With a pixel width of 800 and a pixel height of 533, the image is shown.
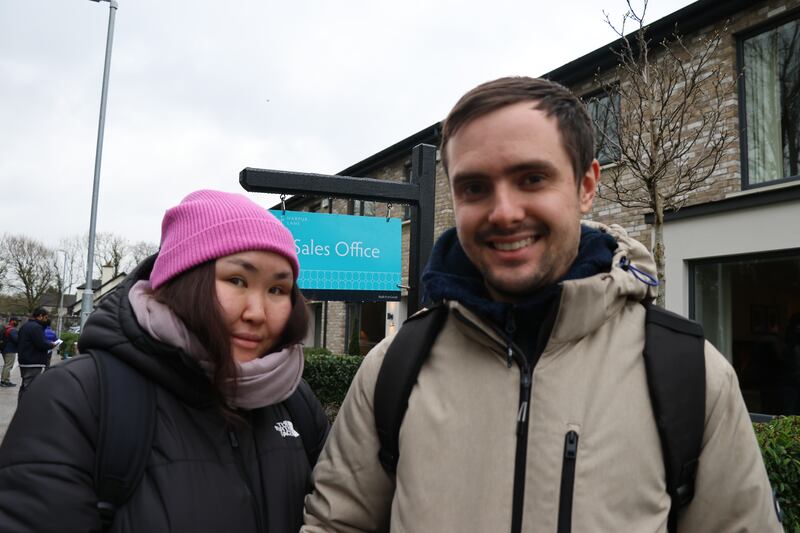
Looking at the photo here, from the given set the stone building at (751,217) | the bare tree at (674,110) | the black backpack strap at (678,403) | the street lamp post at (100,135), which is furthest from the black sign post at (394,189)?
the street lamp post at (100,135)

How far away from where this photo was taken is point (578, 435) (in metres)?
1.34

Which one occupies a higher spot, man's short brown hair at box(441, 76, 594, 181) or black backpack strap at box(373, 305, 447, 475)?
man's short brown hair at box(441, 76, 594, 181)

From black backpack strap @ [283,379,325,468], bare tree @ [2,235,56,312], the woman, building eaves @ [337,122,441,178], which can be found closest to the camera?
the woman

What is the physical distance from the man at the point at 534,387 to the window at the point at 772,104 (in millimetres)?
7456

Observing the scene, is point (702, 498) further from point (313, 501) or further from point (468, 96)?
point (468, 96)

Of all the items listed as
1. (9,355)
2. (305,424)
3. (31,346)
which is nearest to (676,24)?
(305,424)

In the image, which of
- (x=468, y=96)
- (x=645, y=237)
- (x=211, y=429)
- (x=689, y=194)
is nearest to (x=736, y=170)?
(x=689, y=194)

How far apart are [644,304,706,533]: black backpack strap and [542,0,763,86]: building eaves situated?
21.5ft

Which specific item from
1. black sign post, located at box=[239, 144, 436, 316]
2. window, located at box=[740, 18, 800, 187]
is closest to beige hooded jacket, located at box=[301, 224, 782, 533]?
black sign post, located at box=[239, 144, 436, 316]

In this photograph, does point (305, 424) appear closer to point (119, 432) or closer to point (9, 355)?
point (119, 432)

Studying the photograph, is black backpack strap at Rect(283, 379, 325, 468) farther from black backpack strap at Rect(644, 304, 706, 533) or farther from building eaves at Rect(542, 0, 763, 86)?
building eaves at Rect(542, 0, 763, 86)

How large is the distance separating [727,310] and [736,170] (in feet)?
6.45

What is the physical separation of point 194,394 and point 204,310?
0.81ft

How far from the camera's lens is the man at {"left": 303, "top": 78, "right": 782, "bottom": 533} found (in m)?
1.32
